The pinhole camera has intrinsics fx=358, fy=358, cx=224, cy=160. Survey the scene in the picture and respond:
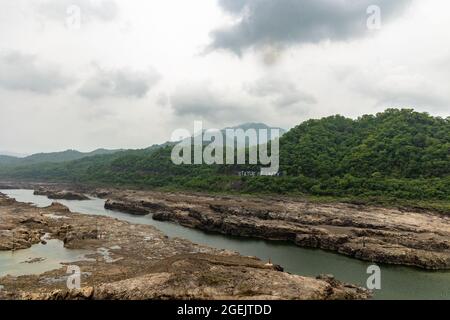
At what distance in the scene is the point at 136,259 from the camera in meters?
31.5

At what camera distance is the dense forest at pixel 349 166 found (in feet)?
217

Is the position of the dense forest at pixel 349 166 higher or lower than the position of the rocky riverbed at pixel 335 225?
higher

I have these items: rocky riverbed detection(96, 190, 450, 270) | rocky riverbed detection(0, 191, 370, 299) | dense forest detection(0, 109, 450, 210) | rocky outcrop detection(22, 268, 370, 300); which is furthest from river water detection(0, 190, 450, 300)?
dense forest detection(0, 109, 450, 210)

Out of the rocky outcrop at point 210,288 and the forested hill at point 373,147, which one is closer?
the rocky outcrop at point 210,288

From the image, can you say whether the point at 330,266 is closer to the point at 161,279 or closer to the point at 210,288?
the point at 210,288

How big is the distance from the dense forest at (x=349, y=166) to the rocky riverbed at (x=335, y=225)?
9463 millimetres

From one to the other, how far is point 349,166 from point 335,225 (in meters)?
32.2

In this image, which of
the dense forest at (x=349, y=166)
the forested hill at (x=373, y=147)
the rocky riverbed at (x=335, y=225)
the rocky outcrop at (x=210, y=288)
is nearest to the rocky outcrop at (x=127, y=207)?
the rocky riverbed at (x=335, y=225)

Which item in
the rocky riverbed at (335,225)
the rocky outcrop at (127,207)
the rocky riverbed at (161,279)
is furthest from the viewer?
the rocky outcrop at (127,207)

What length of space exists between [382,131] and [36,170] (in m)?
151

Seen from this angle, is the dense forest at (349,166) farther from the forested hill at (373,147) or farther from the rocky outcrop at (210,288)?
the rocky outcrop at (210,288)

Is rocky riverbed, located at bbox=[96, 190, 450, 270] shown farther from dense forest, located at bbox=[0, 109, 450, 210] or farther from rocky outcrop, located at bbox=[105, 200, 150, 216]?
dense forest, located at bbox=[0, 109, 450, 210]

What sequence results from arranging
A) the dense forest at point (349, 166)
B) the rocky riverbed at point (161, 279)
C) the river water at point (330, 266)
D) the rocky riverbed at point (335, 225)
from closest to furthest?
1. the rocky riverbed at point (161, 279)
2. the river water at point (330, 266)
3. the rocky riverbed at point (335, 225)
4. the dense forest at point (349, 166)
